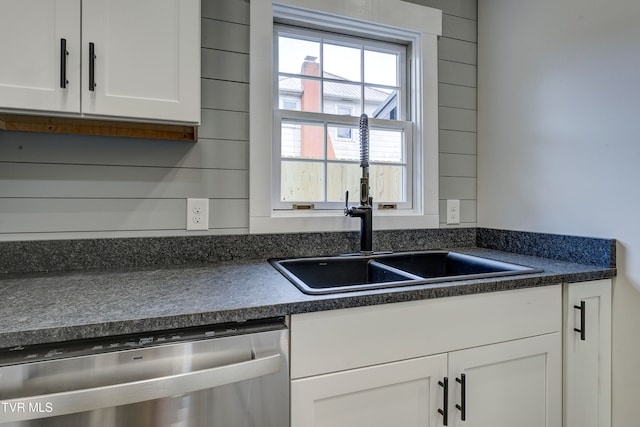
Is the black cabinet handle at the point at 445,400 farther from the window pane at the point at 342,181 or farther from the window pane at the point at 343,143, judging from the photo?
the window pane at the point at 343,143

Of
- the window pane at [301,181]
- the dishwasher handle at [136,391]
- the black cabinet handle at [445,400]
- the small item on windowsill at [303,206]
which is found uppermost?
the window pane at [301,181]

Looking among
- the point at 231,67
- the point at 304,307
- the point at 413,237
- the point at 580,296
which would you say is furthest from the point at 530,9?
the point at 304,307

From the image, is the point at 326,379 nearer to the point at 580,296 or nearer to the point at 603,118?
the point at 580,296

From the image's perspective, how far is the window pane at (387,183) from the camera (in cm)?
176

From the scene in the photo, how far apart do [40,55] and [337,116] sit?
116 centimetres

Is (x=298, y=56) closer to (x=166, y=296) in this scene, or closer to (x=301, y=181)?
(x=301, y=181)

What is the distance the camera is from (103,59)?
3.36 feet

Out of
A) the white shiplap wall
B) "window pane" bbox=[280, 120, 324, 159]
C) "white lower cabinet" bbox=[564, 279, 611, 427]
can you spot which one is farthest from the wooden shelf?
"white lower cabinet" bbox=[564, 279, 611, 427]

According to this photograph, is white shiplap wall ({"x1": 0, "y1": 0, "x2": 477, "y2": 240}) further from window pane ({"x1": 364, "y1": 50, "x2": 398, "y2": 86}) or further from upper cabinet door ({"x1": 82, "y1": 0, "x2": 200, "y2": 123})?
window pane ({"x1": 364, "y1": 50, "x2": 398, "y2": 86})

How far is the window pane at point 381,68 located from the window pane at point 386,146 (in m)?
0.28

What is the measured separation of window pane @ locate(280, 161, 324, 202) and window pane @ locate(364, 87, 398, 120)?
1.45 feet

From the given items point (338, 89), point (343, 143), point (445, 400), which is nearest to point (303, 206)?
point (343, 143)

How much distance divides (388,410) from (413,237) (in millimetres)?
910

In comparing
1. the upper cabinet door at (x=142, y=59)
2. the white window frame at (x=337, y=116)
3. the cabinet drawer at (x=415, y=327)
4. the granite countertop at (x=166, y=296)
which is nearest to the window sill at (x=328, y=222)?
the white window frame at (x=337, y=116)
